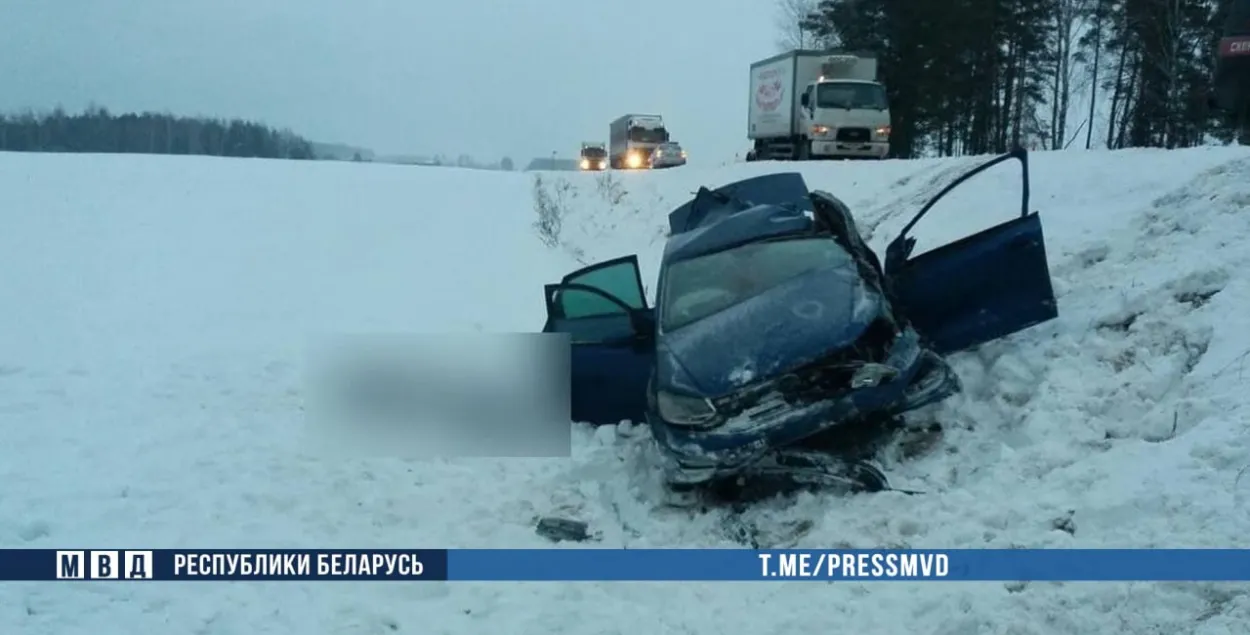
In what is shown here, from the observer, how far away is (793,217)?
7402 mm

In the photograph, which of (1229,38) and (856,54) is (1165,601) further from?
(856,54)

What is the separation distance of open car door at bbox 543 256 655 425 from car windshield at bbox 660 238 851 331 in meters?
0.26

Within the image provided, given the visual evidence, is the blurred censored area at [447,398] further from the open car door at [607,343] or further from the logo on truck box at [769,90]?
the logo on truck box at [769,90]

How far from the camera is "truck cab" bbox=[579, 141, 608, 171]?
147ft

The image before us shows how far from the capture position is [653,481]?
21.2 ft

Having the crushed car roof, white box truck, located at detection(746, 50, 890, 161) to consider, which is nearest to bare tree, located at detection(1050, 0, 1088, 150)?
white box truck, located at detection(746, 50, 890, 161)

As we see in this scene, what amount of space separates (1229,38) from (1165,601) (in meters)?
10.6

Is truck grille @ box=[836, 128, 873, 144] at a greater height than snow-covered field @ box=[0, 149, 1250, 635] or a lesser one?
greater

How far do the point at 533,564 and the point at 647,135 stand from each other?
36.9 metres

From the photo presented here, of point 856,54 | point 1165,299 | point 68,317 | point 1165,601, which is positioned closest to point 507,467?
point 1165,601

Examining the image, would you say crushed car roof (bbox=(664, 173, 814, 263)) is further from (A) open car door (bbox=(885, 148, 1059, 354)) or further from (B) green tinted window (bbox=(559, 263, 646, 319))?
Answer: (A) open car door (bbox=(885, 148, 1059, 354))

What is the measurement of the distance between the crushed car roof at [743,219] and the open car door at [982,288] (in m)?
0.95

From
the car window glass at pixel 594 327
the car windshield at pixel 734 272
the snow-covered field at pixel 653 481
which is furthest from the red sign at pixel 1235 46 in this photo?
the car window glass at pixel 594 327

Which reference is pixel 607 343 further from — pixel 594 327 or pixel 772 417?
pixel 772 417
